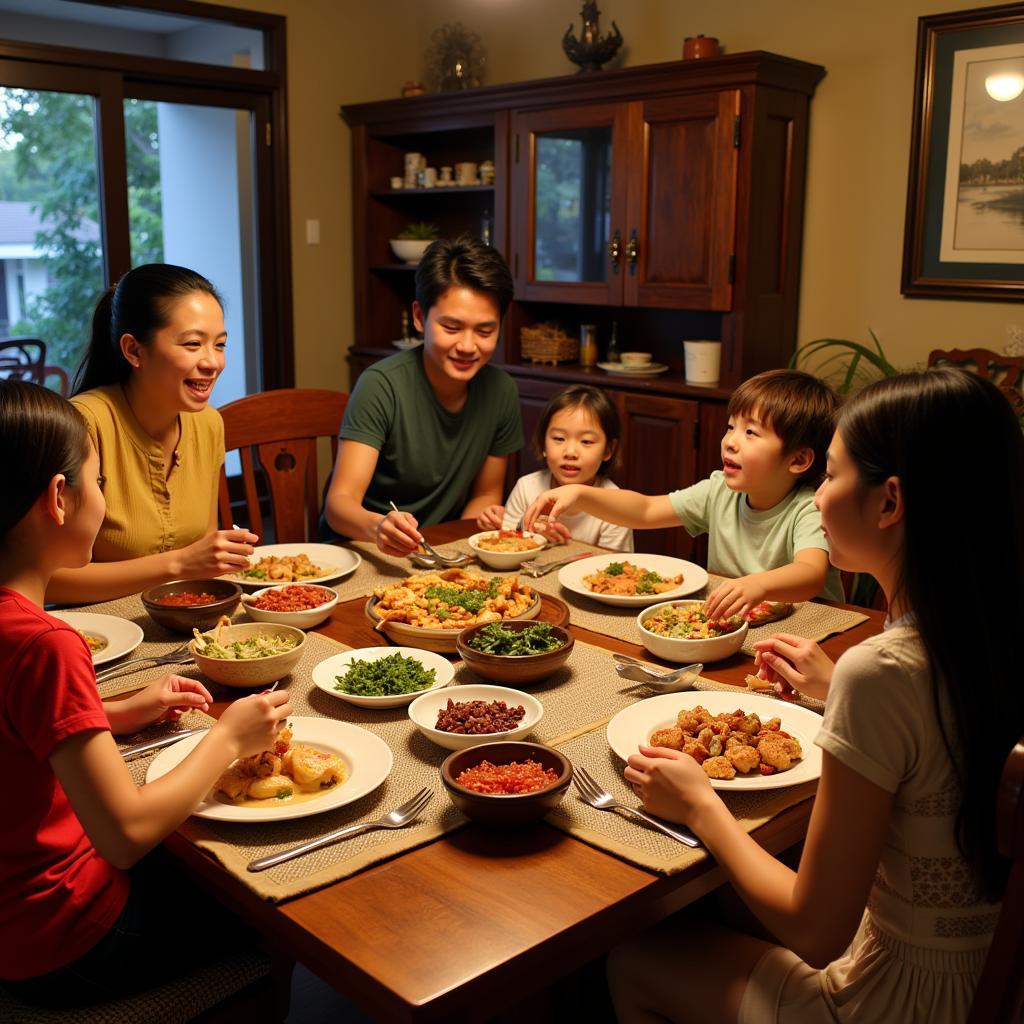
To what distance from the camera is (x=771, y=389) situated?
2178mm

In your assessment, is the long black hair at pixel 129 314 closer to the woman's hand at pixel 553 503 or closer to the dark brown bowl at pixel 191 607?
the dark brown bowl at pixel 191 607

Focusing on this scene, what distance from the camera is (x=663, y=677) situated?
1.63 metres

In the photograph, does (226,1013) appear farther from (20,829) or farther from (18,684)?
(18,684)

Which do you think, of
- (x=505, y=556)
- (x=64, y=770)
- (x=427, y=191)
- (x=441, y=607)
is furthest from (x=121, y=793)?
(x=427, y=191)

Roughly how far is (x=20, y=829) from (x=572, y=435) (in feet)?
5.73

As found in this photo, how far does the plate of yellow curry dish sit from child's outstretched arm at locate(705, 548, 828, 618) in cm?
31

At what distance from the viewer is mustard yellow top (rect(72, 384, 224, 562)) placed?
2.21 metres

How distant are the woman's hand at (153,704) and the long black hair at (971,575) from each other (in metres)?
0.91

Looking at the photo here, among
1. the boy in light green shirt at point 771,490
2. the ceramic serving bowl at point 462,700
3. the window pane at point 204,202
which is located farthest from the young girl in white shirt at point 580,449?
the window pane at point 204,202

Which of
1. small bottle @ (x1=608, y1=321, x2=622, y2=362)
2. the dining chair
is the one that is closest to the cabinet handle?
small bottle @ (x1=608, y1=321, x2=622, y2=362)

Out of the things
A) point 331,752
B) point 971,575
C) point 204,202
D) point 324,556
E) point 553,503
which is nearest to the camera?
point 971,575

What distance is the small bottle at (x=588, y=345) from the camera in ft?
15.5

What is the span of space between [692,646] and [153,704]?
0.79 meters

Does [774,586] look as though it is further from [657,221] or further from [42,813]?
[657,221]
